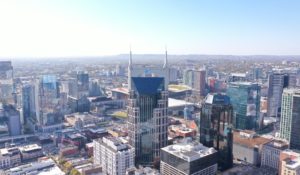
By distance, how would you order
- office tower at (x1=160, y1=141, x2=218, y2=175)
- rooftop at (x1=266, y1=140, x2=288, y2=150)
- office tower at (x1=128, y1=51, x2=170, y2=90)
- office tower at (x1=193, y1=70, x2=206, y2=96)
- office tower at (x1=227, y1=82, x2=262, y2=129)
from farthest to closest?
1. office tower at (x1=193, y1=70, x2=206, y2=96)
2. office tower at (x1=227, y1=82, x2=262, y2=129)
3. rooftop at (x1=266, y1=140, x2=288, y2=150)
4. office tower at (x1=128, y1=51, x2=170, y2=90)
5. office tower at (x1=160, y1=141, x2=218, y2=175)

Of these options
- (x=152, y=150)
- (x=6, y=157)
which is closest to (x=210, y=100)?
(x=152, y=150)

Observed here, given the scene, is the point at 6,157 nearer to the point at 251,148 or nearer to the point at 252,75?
the point at 251,148

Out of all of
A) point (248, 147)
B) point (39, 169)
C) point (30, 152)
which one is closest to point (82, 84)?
point (30, 152)

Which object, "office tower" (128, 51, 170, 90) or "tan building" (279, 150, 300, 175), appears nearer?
"tan building" (279, 150, 300, 175)

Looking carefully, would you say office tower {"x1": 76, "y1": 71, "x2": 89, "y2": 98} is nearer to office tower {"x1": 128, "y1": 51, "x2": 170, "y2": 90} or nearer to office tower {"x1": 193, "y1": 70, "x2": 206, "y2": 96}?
office tower {"x1": 193, "y1": 70, "x2": 206, "y2": 96}

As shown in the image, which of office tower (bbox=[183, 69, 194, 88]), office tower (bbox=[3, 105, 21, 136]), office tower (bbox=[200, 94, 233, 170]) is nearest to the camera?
office tower (bbox=[200, 94, 233, 170])

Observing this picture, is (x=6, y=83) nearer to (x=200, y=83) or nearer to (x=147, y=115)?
(x=147, y=115)

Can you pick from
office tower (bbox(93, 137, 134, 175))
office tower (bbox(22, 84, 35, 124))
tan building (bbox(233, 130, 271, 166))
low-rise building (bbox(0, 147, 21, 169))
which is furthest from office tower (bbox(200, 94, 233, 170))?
office tower (bbox(22, 84, 35, 124))
